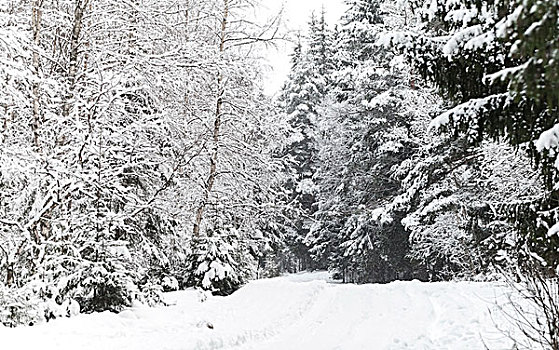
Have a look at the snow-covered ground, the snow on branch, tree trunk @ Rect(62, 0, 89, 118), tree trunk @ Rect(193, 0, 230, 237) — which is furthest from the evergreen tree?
tree trunk @ Rect(193, 0, 230, 237)

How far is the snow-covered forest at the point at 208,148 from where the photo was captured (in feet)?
15.8

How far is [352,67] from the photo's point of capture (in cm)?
2408

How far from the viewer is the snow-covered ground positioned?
6.95m

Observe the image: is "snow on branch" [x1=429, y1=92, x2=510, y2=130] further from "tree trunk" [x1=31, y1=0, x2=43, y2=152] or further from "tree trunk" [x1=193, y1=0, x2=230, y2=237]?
"tree trunk" [x1=193, y1=0, x2=230, y2=237]

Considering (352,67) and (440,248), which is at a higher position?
(352,67)

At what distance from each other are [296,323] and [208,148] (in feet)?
17.6

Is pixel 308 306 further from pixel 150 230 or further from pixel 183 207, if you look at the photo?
pixel 183 207

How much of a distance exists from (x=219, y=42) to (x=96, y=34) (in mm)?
5339

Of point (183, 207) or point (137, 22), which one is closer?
point (137, 22)

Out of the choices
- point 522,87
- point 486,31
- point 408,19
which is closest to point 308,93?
point 408,19

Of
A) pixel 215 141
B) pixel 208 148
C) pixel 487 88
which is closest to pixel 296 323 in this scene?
pixel 208 148

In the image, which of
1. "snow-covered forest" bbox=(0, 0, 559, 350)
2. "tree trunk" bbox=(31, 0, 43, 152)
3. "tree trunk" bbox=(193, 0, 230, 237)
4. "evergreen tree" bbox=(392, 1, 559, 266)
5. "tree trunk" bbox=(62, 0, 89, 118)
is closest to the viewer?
"evergreen tree" bbox=(392, 1, 559, 266)

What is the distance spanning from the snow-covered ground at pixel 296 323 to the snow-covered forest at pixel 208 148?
1.32 feet

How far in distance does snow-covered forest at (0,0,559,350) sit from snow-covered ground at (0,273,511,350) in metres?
0.40
